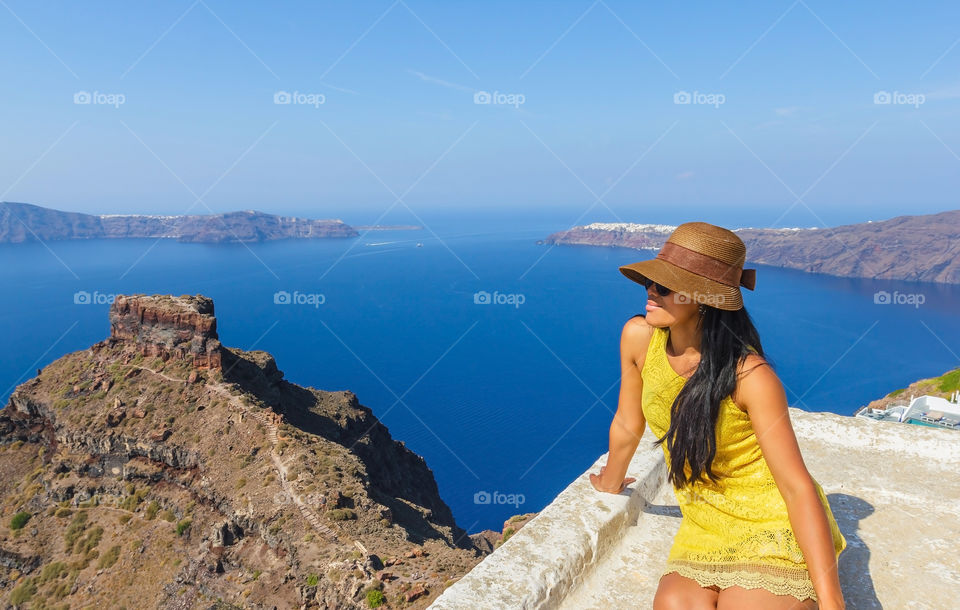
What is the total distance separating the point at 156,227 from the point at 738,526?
681 ft

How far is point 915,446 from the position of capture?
14.1 feet

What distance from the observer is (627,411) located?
311 cm

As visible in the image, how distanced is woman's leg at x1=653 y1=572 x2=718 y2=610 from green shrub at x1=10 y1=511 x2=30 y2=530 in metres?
29.0

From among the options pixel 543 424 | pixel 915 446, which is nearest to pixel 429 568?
pixel 915 446

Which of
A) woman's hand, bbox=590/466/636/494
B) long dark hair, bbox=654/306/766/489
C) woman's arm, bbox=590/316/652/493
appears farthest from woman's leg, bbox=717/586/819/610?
woman's hand, bbox=590/466/636/494

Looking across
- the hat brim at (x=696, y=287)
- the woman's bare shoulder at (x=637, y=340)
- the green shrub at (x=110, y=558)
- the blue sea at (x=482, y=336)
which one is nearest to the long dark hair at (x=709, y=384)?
the hat brim at (x=696, y=287)

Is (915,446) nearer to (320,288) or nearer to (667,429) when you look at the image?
(667,429)

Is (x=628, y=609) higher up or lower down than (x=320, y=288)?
lower down

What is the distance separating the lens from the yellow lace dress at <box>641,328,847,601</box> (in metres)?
2.34

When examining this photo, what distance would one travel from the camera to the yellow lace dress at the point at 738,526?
7.67 feet

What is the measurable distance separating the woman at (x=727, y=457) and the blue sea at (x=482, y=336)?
4323 cm

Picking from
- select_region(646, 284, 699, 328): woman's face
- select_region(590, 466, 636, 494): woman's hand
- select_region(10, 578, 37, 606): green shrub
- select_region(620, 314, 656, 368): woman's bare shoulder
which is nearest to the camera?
select_region(646, 284, 699, 328): woman's face

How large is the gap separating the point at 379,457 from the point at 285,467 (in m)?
11.7

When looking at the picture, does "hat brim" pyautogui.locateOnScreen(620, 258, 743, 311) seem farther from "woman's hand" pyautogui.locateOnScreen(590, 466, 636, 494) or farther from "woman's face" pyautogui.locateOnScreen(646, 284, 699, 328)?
"woman's hand" pyautogui.locateOnScreen(590, 466, 636, 494)
